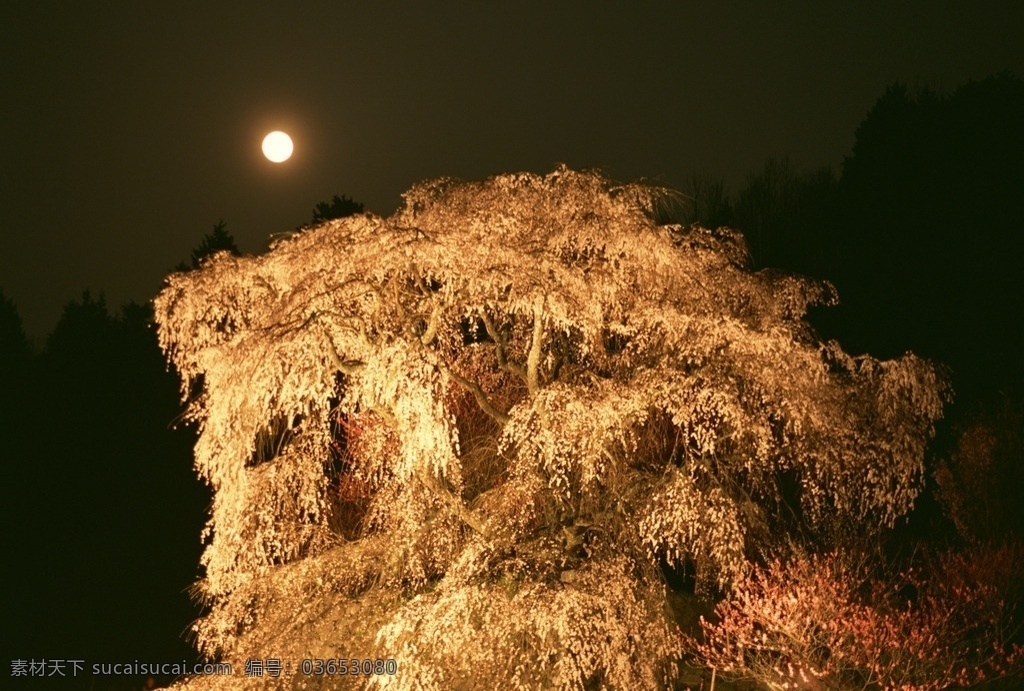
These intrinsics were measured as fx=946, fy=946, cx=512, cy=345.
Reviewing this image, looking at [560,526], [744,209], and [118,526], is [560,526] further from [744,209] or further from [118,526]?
[744,209]

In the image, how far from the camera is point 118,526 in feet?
46.1

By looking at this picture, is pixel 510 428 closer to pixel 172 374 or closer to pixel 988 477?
pixel 988 477

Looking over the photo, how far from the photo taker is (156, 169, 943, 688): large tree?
5.91 m

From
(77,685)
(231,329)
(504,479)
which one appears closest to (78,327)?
(77,685)

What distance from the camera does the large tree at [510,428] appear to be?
5.91 metres

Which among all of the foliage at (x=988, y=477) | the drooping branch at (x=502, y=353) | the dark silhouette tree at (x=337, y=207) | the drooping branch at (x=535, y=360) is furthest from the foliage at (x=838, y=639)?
the dark silhouette tree at (x=337, y=207)

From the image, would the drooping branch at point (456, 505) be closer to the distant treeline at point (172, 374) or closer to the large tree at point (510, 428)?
the large tree at point (510, 428)

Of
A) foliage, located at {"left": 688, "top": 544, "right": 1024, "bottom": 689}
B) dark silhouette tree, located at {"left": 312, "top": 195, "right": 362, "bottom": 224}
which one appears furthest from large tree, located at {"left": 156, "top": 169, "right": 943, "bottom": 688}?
dark silhouette tree, located at {"left": 312, "top": 195, "right": 362, "bottom": 224}

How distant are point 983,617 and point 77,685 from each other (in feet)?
34.8

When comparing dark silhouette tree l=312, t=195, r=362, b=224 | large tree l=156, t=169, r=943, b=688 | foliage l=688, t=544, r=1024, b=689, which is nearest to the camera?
large tree l=156, t=169, r=943, b=688

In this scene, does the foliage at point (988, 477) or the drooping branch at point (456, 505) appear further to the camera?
the foliage at point (988, 477)

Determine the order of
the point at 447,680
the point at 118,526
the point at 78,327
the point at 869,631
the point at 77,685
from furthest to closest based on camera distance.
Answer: the point at 78,327 < the point at 118,526 < the point at 77,685 < the point at 869,631 < the point at 447,680

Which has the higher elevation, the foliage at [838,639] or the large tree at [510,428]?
the large tree at [510,428]

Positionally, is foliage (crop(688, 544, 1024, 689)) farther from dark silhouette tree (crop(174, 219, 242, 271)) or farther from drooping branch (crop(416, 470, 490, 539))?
dark silhouette tree (crop(174, 219, 242, 271))
